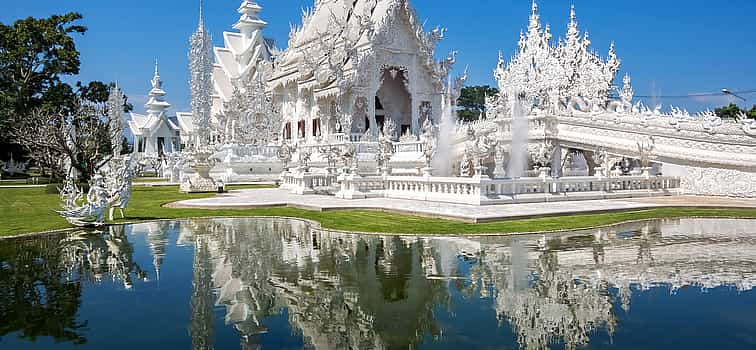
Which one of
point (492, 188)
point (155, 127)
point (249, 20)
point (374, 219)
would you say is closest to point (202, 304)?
point (374, 219)

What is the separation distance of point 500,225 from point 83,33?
34.4 m

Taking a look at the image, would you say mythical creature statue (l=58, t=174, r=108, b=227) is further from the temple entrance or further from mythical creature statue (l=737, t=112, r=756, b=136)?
the temple entrance

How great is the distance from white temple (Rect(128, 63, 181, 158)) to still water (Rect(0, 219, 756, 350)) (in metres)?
49.7

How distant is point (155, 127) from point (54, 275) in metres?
52.8

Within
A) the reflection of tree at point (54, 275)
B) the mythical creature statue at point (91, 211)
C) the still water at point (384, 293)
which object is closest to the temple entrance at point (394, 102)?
the mythical creature statue at point (91, 211)

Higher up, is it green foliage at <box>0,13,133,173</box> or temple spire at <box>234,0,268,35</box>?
temple spire at <box>234,0,268,35</box>

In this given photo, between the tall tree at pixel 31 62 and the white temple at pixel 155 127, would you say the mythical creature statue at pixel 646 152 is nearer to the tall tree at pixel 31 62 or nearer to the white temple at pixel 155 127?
the tall tree at pixel 31 62

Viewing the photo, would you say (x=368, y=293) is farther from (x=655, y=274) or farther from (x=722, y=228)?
(x=722, y=228)

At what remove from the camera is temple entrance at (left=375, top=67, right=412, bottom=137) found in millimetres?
32250

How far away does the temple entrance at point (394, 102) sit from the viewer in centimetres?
3225

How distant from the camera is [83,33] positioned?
36.1 meters

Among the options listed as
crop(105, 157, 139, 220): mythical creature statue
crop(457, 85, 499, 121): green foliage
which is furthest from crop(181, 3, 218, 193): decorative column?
crop(457, 85, 499, 121): green foliage

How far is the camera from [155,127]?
184 ft

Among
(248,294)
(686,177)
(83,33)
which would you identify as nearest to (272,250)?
(248,294)
